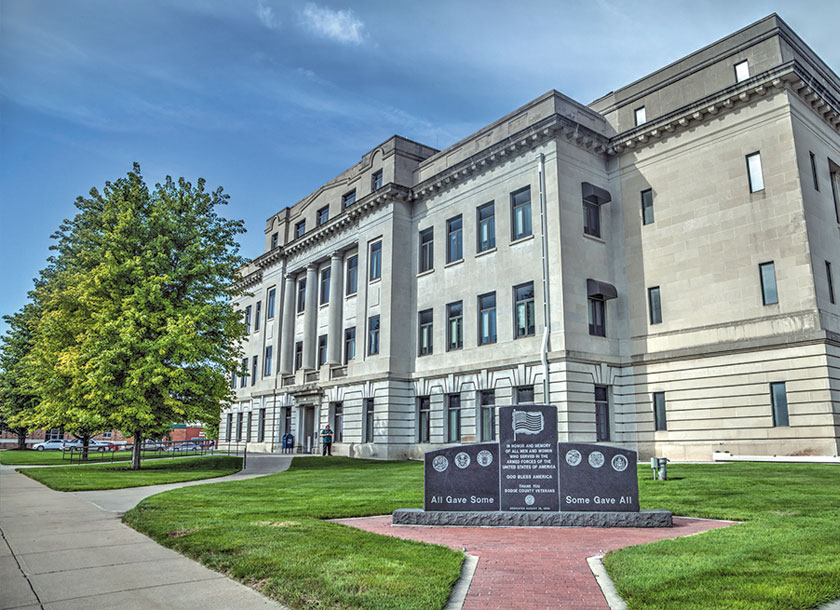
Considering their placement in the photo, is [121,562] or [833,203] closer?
[121,562]

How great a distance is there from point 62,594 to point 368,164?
3931 cm

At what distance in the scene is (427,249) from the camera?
39.9 m

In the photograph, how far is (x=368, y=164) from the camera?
44062 millimetres

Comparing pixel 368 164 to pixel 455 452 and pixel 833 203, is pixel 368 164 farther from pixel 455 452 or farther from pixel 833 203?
pixel 455 452

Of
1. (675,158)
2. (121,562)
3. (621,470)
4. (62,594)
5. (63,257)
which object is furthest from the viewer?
(63,257)

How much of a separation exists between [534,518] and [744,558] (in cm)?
425

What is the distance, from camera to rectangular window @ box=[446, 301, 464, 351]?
36.2 m

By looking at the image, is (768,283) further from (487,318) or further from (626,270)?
(487,318)

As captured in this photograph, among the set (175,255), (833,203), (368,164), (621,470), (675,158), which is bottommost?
(621,470)

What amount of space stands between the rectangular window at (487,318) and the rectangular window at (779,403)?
1315 cm

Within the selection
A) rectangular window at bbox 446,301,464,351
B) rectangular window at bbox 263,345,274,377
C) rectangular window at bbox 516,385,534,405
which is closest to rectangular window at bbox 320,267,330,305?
Answer: rectangular window at bbox 263,345,274,377

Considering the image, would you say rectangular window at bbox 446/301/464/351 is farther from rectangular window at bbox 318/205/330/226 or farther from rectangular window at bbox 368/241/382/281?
rectangular window at bbox 318/205/330/226

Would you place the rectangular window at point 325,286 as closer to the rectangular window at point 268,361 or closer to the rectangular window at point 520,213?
the rectangular window at point 268,361

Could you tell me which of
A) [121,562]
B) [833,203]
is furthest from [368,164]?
[121,562]
